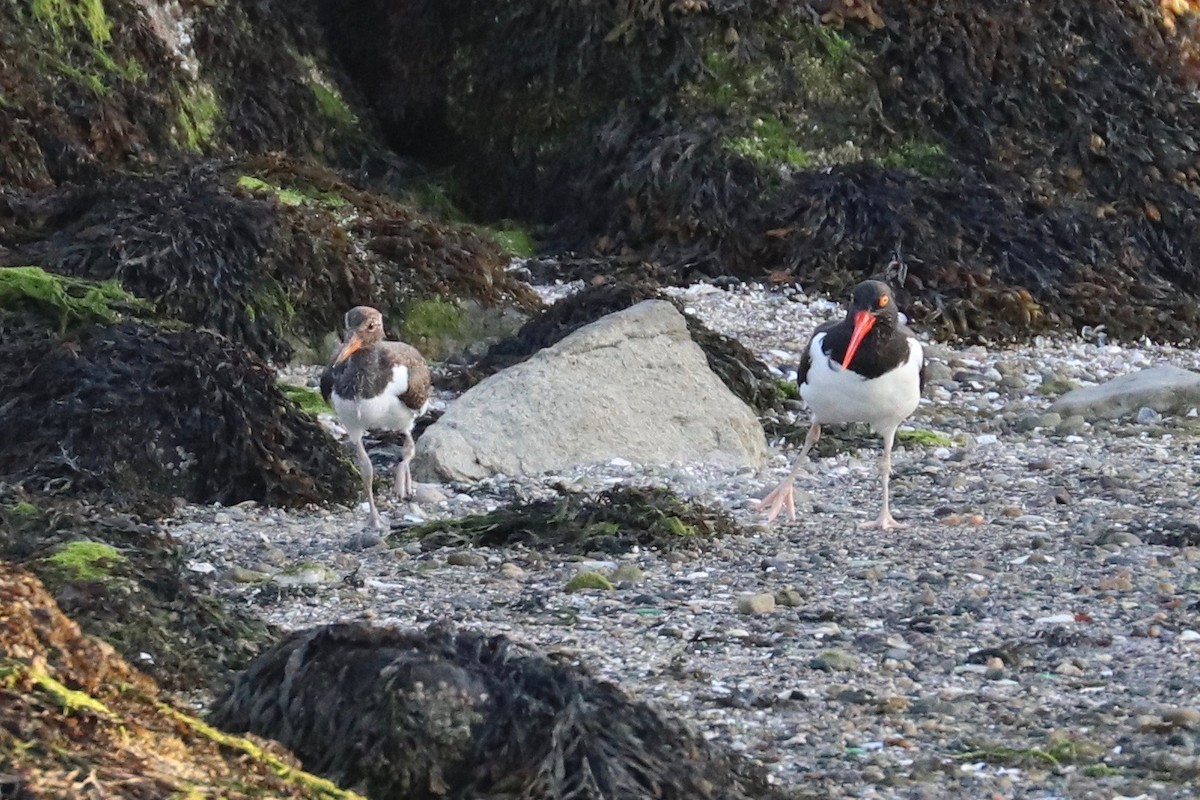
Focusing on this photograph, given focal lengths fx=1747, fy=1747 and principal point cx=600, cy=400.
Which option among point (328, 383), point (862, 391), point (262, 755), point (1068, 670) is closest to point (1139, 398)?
point (862, 391)

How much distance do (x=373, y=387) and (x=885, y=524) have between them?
7.41ft

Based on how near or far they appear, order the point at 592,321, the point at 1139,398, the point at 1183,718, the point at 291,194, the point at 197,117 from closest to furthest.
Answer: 1. the point at 1183,718
2. the point at 1139,398
3. the point at 592,321
4. the point at 291,194
5. the point at 197,117

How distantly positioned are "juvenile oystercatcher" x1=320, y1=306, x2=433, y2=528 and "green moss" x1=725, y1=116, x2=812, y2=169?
6.00m

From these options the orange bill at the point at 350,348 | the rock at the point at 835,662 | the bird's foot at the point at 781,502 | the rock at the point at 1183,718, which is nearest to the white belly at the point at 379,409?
the orange bill at the point at 350,348

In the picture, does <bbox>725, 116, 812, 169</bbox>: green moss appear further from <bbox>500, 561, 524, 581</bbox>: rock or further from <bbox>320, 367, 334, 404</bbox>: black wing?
<bbox>500, 561, 524, 581</bbox>: rock

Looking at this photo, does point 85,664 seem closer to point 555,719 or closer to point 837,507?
point 555,719

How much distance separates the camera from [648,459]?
856 cm

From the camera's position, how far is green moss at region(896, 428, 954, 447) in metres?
9.27

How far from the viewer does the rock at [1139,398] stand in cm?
974

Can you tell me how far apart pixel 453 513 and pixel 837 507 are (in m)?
1.74

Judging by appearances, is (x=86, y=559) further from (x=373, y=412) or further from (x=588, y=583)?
(x=373, y=412)

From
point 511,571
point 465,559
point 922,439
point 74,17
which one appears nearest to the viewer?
point 511,571

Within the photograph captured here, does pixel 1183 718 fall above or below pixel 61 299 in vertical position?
above

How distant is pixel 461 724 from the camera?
3775 mm
